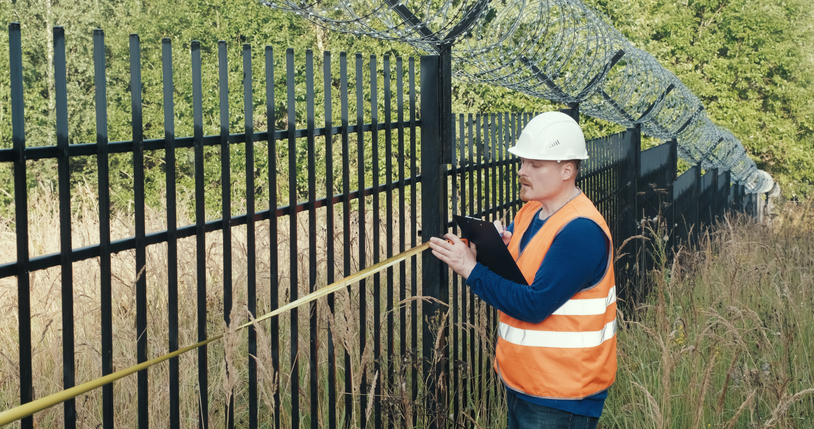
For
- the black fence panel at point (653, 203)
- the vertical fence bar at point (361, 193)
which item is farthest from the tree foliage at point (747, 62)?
the vertical fence bar at point (361, 193)

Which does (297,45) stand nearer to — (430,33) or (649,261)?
(649,261)

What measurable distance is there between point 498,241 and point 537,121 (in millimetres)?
456

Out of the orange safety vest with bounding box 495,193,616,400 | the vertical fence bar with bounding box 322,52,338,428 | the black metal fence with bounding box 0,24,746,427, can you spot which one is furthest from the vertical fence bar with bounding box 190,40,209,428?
the orange safety vest with bounding box 495,193,616,400

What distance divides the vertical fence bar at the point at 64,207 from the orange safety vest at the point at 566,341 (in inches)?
57.1

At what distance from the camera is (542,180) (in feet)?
8.83

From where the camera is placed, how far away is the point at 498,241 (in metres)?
2.61

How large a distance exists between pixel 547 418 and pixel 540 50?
9.01 feet

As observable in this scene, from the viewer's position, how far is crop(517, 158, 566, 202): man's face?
8.79 ft

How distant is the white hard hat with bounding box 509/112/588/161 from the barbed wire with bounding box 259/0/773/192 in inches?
25.3

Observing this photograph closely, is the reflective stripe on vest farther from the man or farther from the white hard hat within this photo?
the white hard hat

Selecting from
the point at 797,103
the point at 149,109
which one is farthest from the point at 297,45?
the point at 797,103

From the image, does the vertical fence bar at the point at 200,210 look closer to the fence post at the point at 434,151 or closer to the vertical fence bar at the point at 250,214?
the vertical fence bar at the point at 250,214

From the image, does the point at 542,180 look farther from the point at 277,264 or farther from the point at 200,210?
the point at 200,210

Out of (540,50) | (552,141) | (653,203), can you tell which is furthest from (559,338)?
(653,203)
